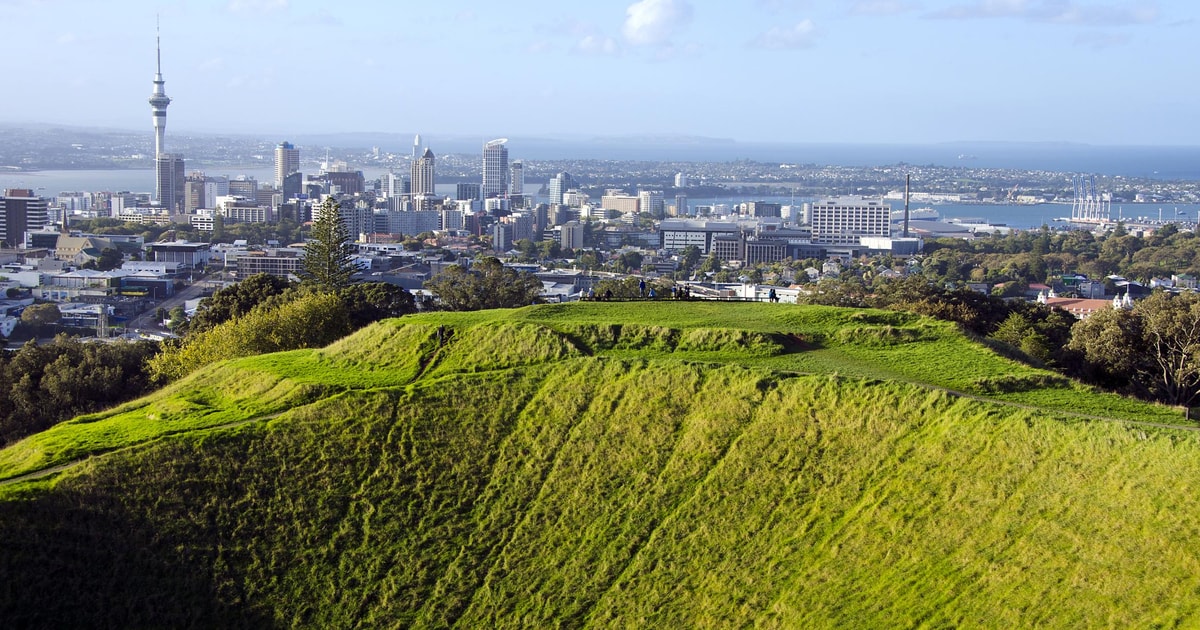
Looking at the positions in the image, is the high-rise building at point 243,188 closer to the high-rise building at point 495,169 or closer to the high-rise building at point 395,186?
the high-rise building at point 395,186

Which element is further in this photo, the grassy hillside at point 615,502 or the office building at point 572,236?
the office building at point 572,236

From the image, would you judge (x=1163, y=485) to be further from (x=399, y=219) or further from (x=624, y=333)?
(x=399, y=219)

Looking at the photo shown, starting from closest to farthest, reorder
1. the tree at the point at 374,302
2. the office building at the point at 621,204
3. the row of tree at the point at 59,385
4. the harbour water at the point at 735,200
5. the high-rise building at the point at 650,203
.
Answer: the row of tree at the point at 59,385, the tree at the point at 374,302, the harbour water at the point at 735,200, the high-rise building at the point at 650,203, the office building at the point at 621,204

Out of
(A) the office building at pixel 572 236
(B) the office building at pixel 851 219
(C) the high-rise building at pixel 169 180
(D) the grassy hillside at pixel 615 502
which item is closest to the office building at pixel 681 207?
(B) the office building at pixel 851 219

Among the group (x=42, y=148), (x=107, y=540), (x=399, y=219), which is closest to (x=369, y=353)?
(x=107, y=540)

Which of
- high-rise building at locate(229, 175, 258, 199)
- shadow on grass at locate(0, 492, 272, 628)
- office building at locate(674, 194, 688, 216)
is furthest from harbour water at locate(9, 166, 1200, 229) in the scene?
shadow on grass at locate(0, 492, 272, 628)

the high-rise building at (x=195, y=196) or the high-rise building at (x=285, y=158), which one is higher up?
the high-rise building at (x=285, y=158)
